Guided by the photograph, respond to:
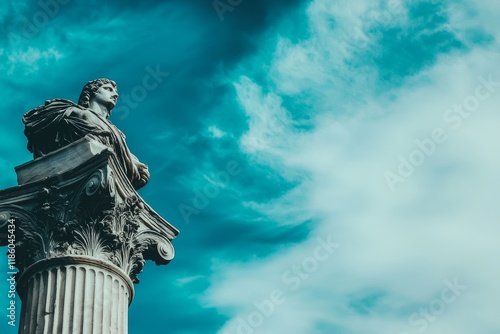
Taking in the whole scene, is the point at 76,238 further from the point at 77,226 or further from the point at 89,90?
the point at 89,90

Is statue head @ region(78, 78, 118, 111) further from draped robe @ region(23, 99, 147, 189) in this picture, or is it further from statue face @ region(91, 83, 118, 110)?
draped robe @ region(23, 99, 147, 189)

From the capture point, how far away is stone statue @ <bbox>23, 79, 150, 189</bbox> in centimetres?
2322

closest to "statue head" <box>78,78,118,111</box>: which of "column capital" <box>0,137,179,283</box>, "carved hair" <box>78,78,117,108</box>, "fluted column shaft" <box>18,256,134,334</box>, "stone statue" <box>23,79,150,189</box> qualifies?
"carved hair" <box>78,78,117,108</box>

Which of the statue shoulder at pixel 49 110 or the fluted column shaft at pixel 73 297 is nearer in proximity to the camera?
the fluted column shaft at pixel 73 297

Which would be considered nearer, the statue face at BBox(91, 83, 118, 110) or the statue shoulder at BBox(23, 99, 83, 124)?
the statue shoulder at BBox(23, 99, 83, 124)

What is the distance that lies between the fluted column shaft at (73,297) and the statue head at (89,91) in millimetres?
5611

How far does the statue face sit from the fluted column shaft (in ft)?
18.3

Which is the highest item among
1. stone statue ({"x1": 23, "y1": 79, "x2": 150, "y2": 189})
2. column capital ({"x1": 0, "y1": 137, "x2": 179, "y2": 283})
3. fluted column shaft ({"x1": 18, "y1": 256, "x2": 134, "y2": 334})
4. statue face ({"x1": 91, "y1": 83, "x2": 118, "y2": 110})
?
statue face ({"x1": 91, "y1": 83, "x2": 118, "y2": 110})

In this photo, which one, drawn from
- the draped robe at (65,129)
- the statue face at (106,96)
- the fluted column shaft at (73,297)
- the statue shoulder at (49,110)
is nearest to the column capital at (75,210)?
the fluted column shaft at (73,297)

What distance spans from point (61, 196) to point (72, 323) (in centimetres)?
330

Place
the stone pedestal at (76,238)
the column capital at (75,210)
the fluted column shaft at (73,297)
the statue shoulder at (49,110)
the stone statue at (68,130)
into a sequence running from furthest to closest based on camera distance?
the statue shoulder at (49,110), the stone statue at (68,130), the column capital at (75,210), the stone pedestal at (76,238), the fluted column shaft at (73,297)

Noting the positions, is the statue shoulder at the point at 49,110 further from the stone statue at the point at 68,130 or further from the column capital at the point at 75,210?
the column capital at the point at 75,210

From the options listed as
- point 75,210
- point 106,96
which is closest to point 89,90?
point 106,96

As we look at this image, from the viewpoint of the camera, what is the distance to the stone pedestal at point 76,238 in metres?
20.2
